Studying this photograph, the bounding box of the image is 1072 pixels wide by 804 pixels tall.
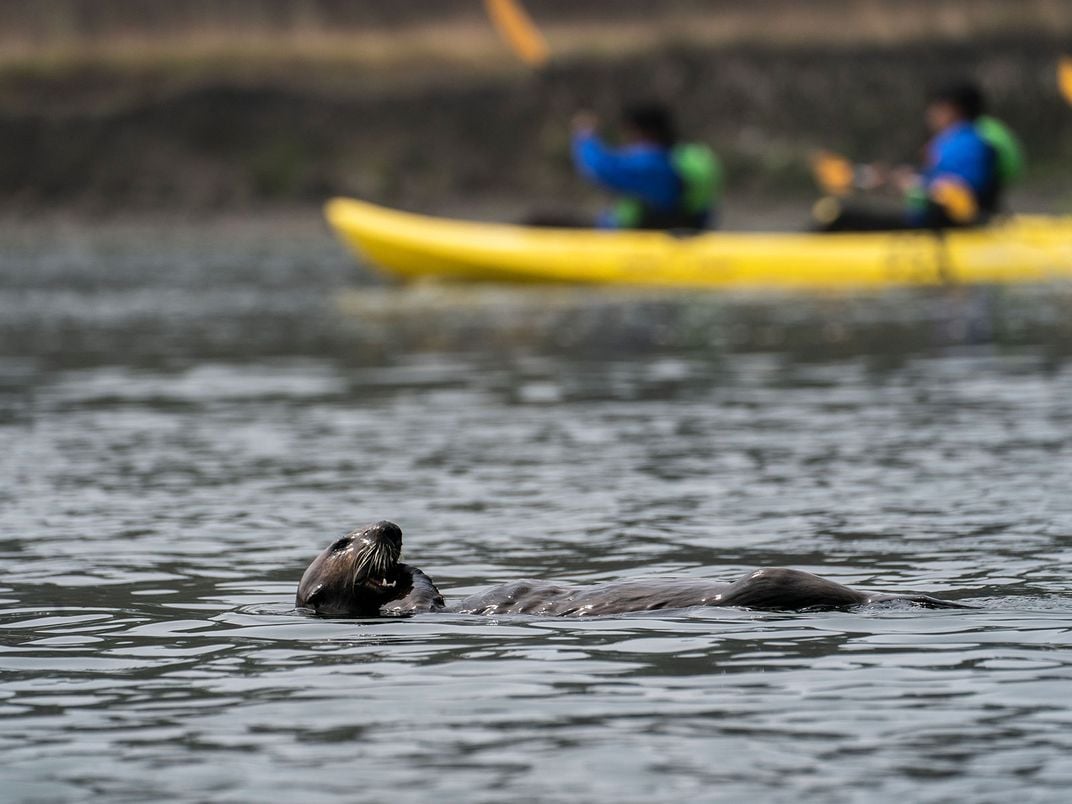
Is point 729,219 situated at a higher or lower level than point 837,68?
lower

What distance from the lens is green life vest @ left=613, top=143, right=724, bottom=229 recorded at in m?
20.0

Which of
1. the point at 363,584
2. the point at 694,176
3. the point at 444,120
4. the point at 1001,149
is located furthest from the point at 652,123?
the point at 363,584

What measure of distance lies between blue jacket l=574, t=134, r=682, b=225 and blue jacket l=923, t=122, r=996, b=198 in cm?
246

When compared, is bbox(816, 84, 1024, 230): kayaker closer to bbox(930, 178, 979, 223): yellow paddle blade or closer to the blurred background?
bbox(930, 178, 979, 223): yellow paddle blade

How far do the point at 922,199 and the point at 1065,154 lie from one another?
13.6 m

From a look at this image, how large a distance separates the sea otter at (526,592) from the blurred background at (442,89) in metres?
25.9

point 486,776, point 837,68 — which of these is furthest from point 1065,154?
point 486,776

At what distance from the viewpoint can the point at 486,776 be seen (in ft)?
14.9

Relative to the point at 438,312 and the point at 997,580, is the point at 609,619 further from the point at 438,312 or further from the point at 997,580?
the point at 438,312

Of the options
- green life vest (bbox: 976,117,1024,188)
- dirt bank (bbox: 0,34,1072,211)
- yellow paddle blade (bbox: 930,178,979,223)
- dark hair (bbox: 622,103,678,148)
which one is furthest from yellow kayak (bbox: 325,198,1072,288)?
dirt bank (bbox: 0,34,1072,211)

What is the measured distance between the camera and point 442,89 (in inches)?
1337

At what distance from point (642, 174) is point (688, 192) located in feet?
1.53

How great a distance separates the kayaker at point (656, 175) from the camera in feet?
65.4

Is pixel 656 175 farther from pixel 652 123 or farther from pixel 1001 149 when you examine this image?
pixel 1001 149
